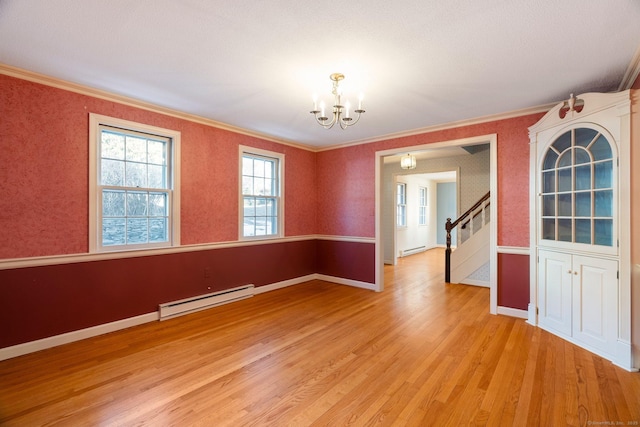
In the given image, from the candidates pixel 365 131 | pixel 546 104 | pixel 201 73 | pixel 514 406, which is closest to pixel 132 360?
pixel 201 73

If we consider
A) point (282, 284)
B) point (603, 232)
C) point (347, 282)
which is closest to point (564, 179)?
point (603, 232)

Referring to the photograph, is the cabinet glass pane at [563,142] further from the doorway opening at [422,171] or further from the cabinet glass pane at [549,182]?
the doorway opening at [422,171]

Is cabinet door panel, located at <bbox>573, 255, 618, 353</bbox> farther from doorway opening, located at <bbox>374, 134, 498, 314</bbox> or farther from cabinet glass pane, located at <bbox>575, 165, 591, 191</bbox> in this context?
doorway opening, located at <bbox>374, 134, 498, 314</bbox>

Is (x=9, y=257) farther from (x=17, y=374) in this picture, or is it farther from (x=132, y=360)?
(x=132, y=360)

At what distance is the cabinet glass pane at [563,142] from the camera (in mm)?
3107

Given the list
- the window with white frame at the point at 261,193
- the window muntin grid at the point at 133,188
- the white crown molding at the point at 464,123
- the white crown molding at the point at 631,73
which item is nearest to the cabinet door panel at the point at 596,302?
the white crown molding at the point at 631,73

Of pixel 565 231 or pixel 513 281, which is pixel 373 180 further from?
pixel 565 231

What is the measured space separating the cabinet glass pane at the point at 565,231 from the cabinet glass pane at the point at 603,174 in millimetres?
452

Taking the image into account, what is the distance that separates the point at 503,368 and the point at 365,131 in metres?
3.49

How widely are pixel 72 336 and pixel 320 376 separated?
8.40 feet

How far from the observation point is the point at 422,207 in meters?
9.87

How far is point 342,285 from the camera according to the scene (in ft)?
17.7

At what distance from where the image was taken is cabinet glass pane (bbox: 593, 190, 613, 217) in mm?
2719

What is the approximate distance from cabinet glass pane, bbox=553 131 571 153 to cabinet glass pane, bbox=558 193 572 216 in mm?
486
